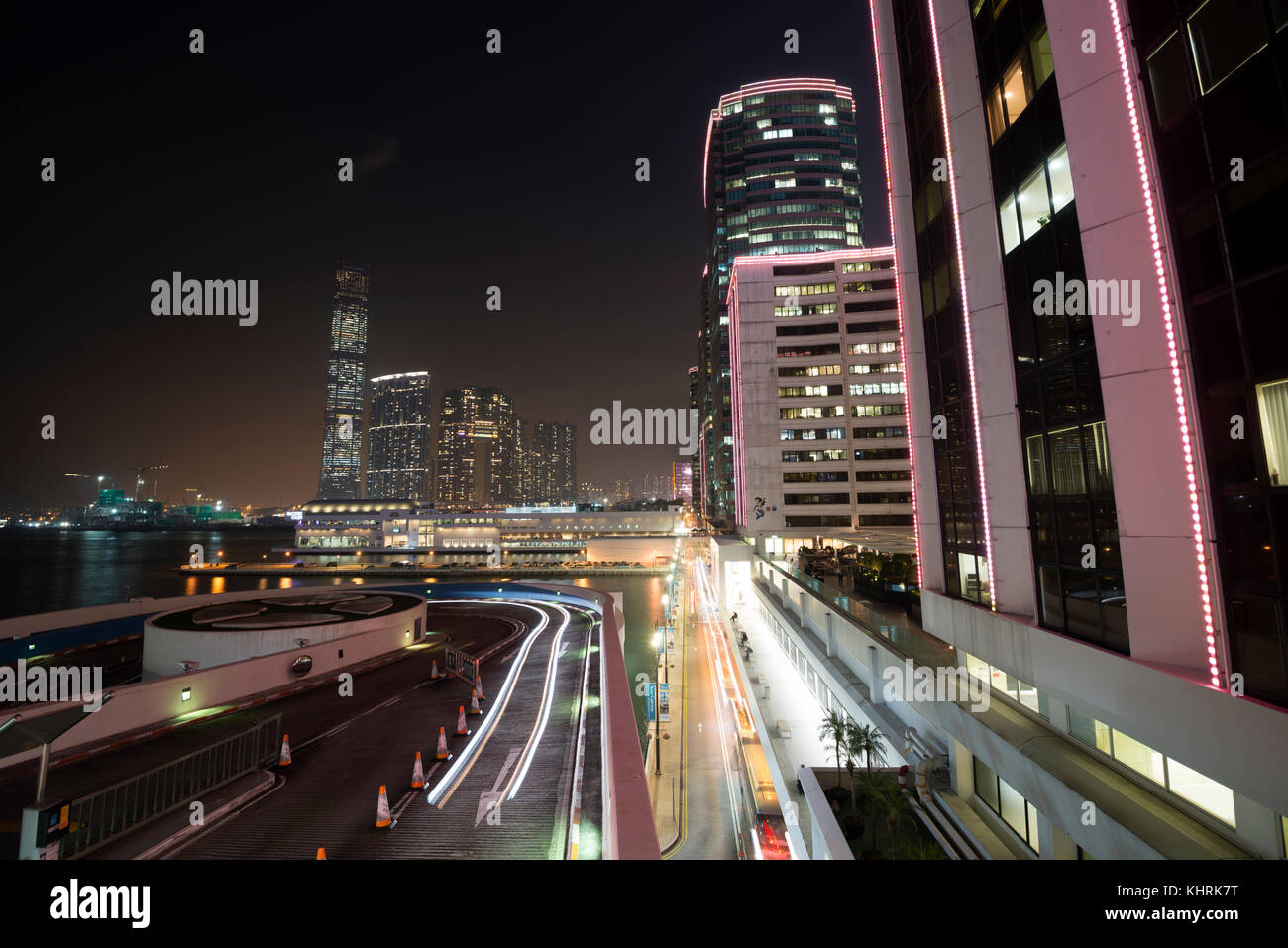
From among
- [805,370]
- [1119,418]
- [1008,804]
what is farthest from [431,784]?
[805,370]

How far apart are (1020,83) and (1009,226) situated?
3.10 m

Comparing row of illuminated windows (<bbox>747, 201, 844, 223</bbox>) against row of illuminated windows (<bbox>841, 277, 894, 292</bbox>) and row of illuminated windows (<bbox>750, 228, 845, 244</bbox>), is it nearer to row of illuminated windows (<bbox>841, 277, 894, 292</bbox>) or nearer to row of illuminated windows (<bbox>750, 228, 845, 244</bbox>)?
row of illuminated windows (<bbox>750, 228, 845, 244</bbox>)

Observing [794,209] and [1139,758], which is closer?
[1139,758]

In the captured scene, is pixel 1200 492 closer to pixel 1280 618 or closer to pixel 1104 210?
pixel 1280 618

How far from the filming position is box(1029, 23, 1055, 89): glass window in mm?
11477

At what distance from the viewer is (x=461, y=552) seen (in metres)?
128

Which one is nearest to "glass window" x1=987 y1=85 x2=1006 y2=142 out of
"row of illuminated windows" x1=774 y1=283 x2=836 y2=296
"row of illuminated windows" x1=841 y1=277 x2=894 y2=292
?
"row of illuminated windows" x1=774 y1=283 x2=836 y2=296

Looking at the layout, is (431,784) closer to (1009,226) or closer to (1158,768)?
(1158,768)

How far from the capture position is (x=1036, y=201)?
1186 centimetres

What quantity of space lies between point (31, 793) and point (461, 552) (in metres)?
121

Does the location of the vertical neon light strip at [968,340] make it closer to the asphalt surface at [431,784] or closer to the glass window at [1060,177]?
the glass window at [1060,177]

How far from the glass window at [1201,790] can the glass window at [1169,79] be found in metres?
10.5

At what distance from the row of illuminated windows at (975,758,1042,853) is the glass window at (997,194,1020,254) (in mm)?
12248
